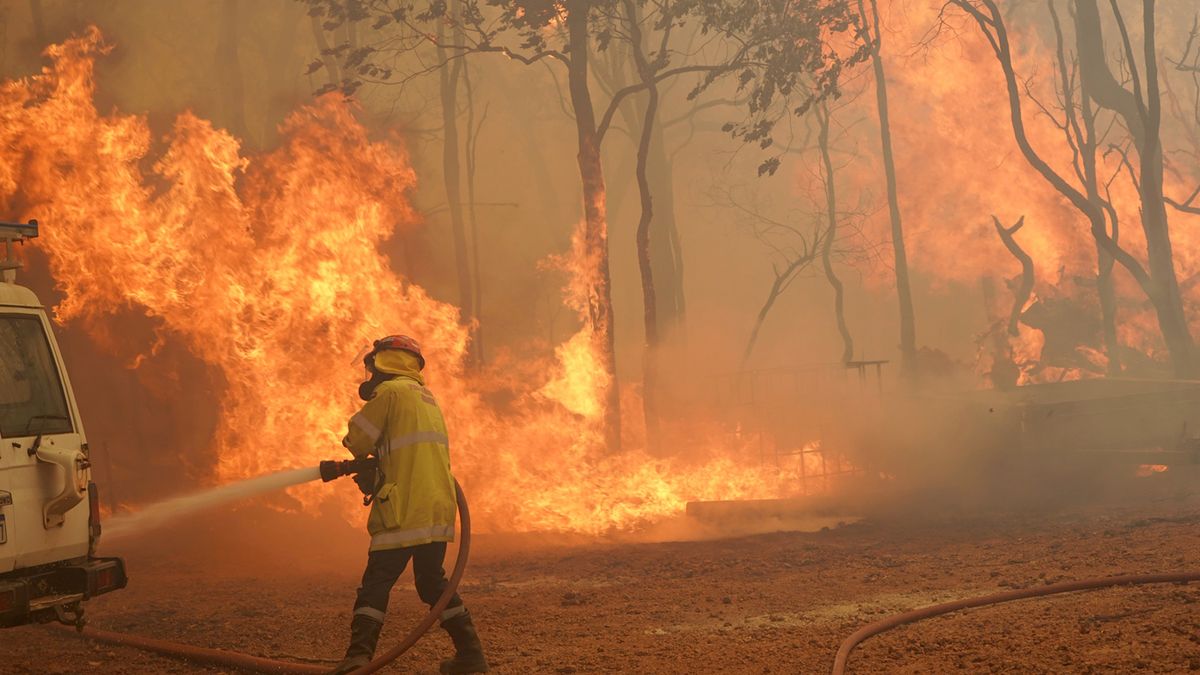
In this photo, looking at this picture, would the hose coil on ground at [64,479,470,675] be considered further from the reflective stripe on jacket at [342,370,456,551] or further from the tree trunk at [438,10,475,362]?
the tree trunk at [438,10,475,362]

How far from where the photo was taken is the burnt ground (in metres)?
6.47

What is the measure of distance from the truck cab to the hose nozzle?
1341 mm

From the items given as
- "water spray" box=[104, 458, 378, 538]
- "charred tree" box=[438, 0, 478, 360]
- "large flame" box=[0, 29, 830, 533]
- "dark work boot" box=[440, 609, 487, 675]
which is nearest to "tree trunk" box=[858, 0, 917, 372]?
"large flame" box=[0, 29, 830, 533]

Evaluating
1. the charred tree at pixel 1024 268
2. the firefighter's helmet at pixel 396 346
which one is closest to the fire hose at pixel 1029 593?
the firefighter's helmet at pixel 396 346

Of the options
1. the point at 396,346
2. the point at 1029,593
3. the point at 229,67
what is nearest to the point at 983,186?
the point at 229,67

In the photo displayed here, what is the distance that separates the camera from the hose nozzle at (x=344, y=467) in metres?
6.36

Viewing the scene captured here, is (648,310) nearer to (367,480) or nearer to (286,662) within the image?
(367,480)

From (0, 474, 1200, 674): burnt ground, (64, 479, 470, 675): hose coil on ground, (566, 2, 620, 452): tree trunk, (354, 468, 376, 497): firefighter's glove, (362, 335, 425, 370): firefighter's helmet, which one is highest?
(566, 2, 620, 452): tree trunk

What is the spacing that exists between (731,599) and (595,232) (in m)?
10.7

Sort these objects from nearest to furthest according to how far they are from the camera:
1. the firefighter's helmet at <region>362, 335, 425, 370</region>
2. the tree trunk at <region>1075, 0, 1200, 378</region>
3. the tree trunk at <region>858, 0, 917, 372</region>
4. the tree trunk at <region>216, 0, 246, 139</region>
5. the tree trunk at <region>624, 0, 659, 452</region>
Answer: the firefighter's helmet at <region>362, 335, 425, 370</region> < the tree trunk at <region>624, 0, 659, 452</region> < the tree trunk at <region>1075, 0, 1200, 378</region> < the tree trunk at <region>858, 0, 917, 372</region> < the tree trunk at <region>216, 0, 246, 139</region>

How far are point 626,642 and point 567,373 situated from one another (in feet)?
37.1

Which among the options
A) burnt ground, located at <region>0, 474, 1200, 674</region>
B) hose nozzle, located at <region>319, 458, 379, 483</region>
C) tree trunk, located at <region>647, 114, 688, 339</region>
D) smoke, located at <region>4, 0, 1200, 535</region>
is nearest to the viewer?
hose nozzle, located at <region>319, 458, 379, 483</region>

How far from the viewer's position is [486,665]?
258 inches

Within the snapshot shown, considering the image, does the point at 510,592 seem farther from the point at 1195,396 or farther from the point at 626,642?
the point at 1195,396
